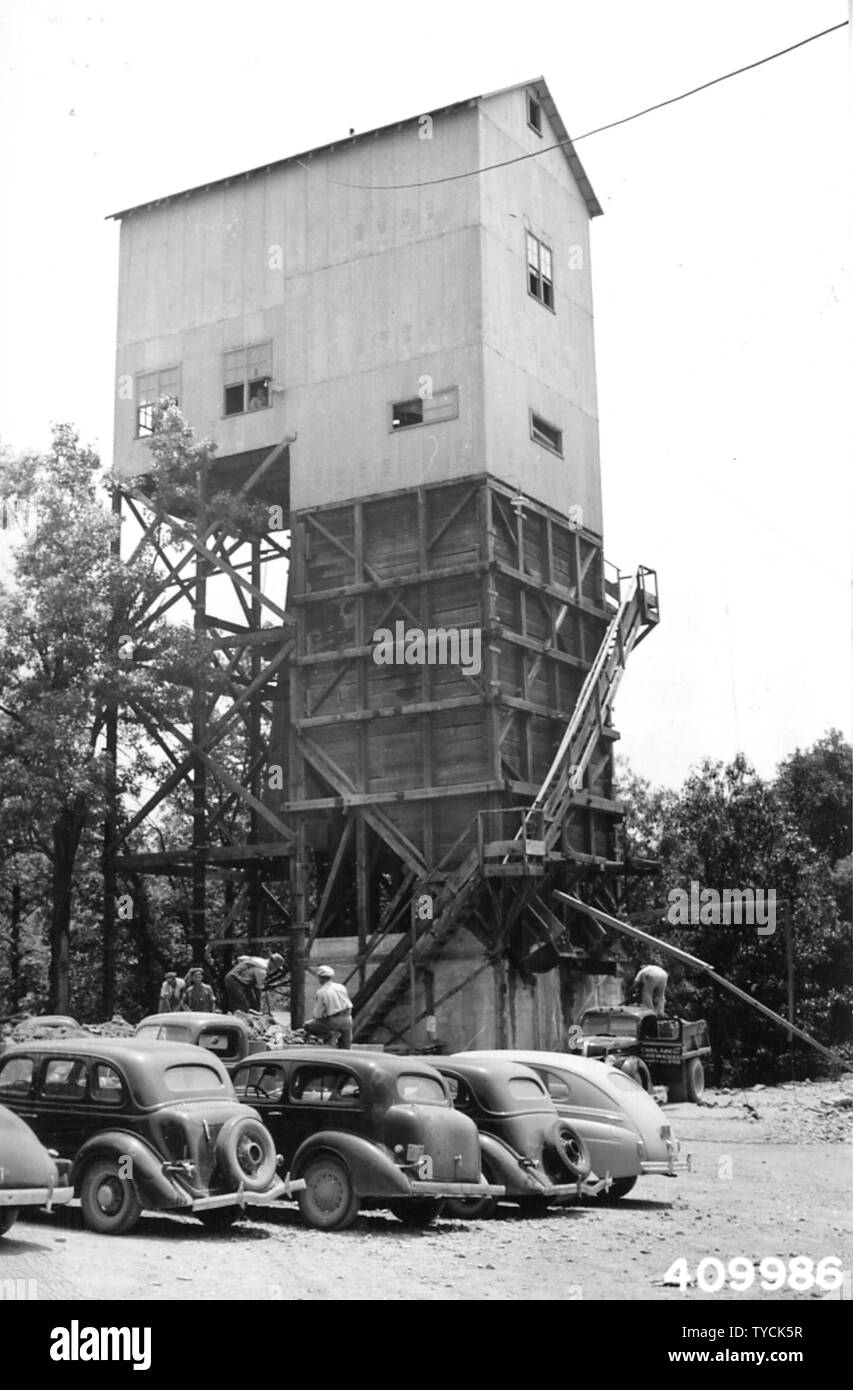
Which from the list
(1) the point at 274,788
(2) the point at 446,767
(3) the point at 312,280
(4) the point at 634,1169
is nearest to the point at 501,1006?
(2) the point at 446,767

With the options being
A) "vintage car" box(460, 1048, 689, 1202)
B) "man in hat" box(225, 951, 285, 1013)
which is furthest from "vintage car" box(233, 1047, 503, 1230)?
"man in hat" box(225, 951, 285, 1013)

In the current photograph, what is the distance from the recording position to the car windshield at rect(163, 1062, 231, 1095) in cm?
1418

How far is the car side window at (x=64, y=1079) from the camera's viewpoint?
1422cm

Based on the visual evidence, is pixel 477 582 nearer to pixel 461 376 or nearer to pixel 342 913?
pixel 461 376

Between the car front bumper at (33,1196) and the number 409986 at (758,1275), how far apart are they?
498cm

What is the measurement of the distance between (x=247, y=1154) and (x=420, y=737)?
18.2 m

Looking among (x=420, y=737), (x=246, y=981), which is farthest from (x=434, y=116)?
(x=246, y=981)

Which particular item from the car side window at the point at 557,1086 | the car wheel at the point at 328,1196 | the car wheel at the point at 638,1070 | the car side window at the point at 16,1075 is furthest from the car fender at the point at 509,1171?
the car wheel at the point at 638,1070

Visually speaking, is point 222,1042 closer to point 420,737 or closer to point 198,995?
point 198,995

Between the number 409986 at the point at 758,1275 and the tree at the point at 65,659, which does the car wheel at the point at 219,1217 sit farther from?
the tree at the point at 65,659

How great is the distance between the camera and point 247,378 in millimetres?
34531

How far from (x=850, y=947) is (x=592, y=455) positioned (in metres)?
12.8

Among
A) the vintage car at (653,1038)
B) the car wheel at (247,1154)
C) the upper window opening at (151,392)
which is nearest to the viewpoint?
the car wheel at (247,1154)
